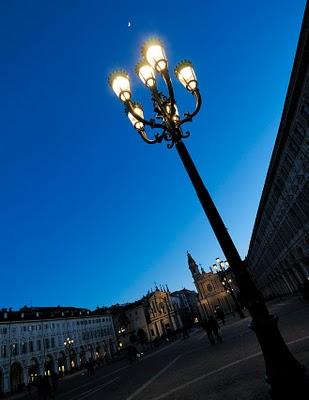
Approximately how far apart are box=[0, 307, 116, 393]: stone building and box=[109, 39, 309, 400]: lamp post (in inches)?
1904

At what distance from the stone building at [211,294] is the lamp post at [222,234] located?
3651 inches

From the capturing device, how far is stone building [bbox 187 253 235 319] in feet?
310

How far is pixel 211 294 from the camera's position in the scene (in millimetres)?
97812

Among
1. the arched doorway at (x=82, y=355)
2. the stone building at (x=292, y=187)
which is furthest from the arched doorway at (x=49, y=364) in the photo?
the stone building at (x=292, y=187)

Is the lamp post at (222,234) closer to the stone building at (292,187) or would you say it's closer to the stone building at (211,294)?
the stone building at (292,187)

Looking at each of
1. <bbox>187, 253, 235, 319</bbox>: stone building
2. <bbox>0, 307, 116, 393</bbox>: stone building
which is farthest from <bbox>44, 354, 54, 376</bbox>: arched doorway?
<bbox>187, 253, 235, 319</bbox>: stone building

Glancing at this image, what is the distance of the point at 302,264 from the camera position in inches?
1346

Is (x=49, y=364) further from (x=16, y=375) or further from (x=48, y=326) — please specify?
(x=16, y=375)

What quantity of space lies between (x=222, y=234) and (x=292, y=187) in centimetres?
2726

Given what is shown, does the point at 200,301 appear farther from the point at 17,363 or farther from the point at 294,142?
the point at 294,142

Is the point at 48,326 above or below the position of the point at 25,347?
above

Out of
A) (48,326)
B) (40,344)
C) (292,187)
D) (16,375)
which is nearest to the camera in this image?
(292,187)

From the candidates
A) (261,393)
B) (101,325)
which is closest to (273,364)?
(261,393)

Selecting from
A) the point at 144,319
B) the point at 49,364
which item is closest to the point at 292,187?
the point at 49,364
